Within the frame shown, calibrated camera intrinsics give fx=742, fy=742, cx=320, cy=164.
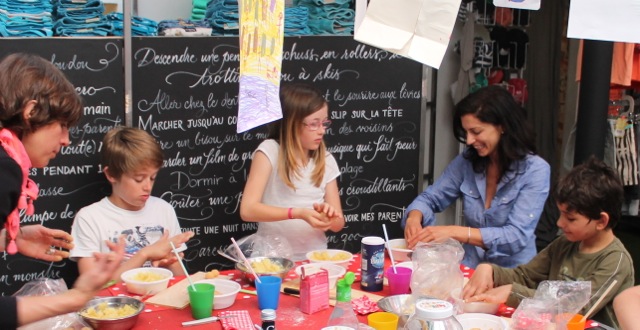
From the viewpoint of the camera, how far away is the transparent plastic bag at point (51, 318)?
226 cm

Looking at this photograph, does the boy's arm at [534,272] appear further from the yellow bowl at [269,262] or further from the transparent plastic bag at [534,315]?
the yellow bowl at [269,262]

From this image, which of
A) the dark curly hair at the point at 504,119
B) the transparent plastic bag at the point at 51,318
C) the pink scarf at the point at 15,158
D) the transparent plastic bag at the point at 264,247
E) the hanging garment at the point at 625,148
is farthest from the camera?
the hanging garment at the point at 625,148

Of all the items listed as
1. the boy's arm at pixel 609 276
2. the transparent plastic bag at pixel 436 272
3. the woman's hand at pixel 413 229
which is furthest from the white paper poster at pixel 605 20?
the woman's hand at pixel 413 229

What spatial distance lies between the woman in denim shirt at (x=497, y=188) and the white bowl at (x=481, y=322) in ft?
2.68

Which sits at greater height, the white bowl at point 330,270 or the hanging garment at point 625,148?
the hanging garment at point 625,148

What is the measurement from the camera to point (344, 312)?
2.21 m

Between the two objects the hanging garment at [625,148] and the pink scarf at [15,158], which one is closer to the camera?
the pink scarf at [15,158]

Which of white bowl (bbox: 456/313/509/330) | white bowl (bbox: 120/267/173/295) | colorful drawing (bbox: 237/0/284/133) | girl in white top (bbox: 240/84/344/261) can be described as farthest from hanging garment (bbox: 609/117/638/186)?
white bowl (bbox: 120/267/173/295)

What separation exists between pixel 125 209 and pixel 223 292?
36.9 inches

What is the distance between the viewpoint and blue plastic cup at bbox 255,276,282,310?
249cm

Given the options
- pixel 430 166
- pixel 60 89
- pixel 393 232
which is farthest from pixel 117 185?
pixel 430 166

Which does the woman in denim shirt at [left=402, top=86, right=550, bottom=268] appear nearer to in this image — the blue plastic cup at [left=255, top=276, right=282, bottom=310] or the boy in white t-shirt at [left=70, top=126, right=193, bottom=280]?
the blue plastic cup at [left=255, top=276, right=282, bottom=310]

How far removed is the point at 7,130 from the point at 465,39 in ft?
14.5

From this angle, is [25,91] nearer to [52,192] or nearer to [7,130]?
[7,130]
